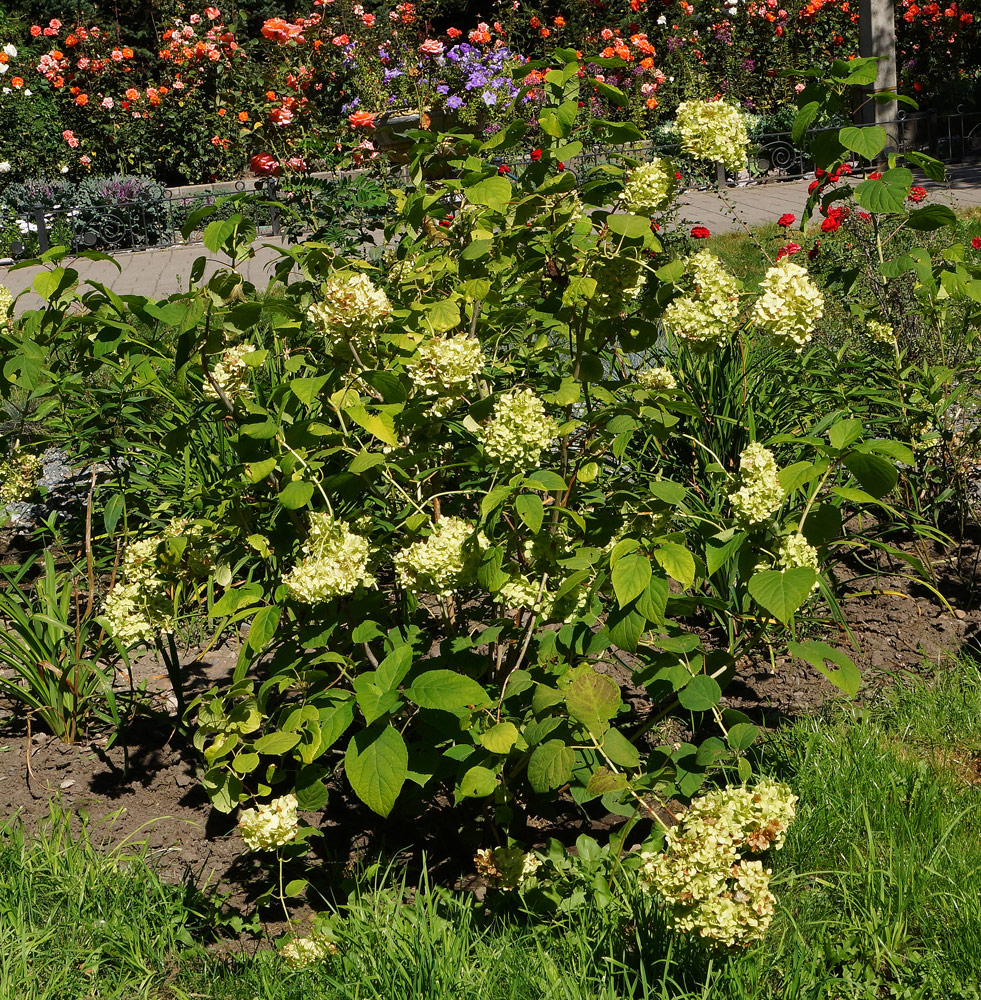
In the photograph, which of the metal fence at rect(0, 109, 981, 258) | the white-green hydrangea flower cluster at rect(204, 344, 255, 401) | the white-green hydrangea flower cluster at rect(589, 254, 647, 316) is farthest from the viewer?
the metal fence at rect(0, 109, 981, 258)

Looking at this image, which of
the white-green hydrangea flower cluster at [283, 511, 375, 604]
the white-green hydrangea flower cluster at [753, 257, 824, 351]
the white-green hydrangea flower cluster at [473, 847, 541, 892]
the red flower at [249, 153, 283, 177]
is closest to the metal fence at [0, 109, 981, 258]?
the red flower at [249, 153, 283, 177]

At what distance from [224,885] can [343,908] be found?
0.35 meters

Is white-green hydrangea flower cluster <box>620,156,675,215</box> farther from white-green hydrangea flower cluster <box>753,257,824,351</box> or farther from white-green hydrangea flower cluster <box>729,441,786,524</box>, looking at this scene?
white-green hydrangea flower cluster <box>729,441,786,524</box>

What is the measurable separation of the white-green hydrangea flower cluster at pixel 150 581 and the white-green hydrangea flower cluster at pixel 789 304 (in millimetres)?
1244

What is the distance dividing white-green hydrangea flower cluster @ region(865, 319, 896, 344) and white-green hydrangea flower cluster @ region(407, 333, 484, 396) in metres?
1.78

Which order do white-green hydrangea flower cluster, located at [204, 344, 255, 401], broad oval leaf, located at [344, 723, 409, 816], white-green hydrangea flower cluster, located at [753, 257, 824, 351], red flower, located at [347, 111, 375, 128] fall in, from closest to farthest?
broad oval leaf, located at [344, 723, 409, 816], white-green hydrangea flower cluster, located at [753, 257, 824, 351], white-green hydrangea flower cluster, located at [204, 344, 255, 401], red flower, located at [347, 111, 375, 128]

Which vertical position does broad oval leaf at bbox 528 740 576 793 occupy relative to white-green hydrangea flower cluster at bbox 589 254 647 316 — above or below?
below

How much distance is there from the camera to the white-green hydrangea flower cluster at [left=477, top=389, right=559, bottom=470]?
5.67 feet

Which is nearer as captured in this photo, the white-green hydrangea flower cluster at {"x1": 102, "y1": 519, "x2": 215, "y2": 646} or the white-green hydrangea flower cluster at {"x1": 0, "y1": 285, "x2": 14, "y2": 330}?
the white-green hydrangea flower cluster at {"x1": 102, "y1": 519, "x2": 215, "y2": 646}

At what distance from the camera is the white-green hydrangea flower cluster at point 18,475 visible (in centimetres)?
271

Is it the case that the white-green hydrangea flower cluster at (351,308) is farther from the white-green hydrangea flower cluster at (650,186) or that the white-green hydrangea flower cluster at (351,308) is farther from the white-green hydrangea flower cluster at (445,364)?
the white-green hydrangea flower cluster at (650,186)

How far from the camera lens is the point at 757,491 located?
1.75m

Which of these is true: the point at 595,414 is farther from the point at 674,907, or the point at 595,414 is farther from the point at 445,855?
the point at 445,855

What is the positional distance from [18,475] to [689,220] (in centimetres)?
673
